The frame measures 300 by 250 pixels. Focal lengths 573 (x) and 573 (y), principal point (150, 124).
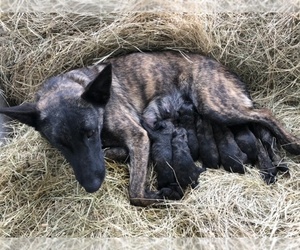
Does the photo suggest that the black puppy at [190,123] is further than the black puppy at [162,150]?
Yes

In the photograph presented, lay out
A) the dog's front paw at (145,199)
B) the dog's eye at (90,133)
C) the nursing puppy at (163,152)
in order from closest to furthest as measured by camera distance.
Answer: the dog's eye at (90,133)
the dog's front paw at (145,199)
the nursing puppy at (163,152)

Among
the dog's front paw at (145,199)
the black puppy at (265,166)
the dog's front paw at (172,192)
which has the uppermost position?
the black puppy at (265,166)

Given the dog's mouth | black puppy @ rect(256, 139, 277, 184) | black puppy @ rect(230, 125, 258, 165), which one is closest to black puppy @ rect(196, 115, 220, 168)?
black puppy @ rect(230, 125, 258, 165)

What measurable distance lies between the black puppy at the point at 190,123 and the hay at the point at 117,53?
238 millimetres

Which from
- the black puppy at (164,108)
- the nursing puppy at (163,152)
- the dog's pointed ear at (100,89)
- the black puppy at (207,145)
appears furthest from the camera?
the black puppy at (164,108)

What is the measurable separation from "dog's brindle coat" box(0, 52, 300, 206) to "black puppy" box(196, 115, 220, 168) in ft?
0.34

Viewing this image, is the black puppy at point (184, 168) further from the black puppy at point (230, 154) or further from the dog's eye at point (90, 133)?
the dog's eye at point (90, 133)

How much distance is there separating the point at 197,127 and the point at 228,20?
105cm

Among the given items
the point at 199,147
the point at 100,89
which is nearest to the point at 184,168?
the point at 199,147

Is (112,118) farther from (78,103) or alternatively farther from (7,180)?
(7,180)

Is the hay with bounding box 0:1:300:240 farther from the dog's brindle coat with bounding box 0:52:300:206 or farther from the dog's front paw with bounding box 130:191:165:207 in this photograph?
the dog's brindle coat with bounding box 0:52:300:206

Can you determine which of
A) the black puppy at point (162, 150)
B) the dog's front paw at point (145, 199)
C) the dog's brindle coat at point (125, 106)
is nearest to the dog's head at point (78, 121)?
the dog's brindle coat at point (125, 106)

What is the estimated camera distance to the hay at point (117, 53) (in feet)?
14.2

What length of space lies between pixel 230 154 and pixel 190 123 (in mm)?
482
